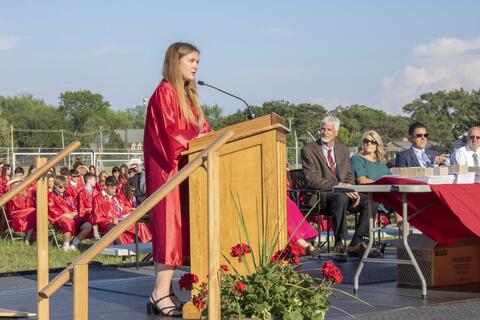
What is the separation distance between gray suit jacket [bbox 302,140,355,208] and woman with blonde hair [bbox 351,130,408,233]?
0.14m

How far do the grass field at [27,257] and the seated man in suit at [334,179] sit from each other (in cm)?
303

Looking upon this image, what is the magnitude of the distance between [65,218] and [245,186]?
32.0 ft

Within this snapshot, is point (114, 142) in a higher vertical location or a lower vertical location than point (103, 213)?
higher

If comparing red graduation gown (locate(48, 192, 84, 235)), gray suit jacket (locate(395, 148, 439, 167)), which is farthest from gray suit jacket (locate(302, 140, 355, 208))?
red graduation gown (locate(48, 192, 84, 235))

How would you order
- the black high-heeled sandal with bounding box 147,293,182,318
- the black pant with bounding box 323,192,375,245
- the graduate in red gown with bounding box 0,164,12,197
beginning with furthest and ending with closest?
the graduate in red gown with bounding box 0,164,12,197
the black pant with bounding box 323,192,375,245
the black high-heeled sandal with bounding box 147,293,182,318

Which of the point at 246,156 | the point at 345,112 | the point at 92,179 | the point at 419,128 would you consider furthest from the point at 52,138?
the point at 246,156

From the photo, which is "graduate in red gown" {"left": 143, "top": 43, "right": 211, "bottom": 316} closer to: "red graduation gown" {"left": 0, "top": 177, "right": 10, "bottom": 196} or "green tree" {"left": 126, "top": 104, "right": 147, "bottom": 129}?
"red graduation gown" {"left": 0, "top": 177, "right": 10, "bottom": 196}

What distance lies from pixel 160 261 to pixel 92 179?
1185cm

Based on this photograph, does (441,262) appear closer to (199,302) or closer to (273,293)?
(273,293)

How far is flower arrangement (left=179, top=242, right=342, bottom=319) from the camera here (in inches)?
189

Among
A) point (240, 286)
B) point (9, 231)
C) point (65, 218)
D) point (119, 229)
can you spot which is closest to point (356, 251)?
point (240, 286)

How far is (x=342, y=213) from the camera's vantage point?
1009cm

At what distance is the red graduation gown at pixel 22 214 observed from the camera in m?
15.7

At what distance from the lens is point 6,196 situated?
5.88m
